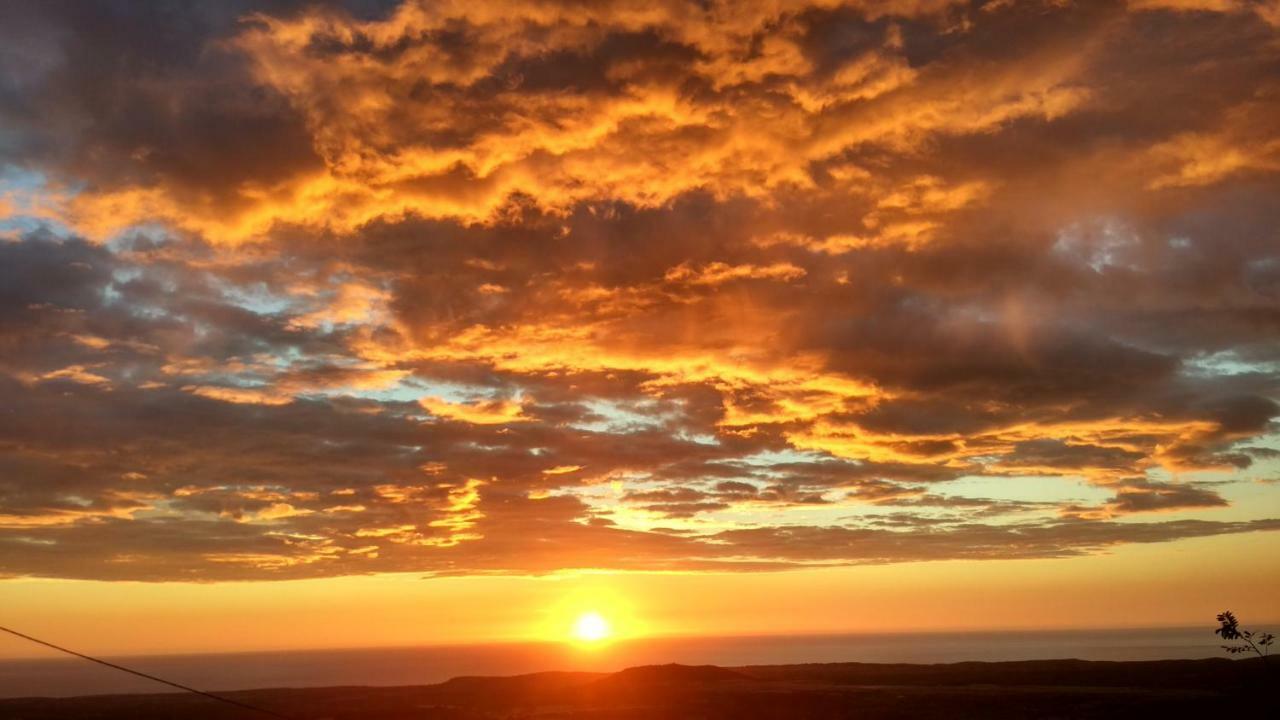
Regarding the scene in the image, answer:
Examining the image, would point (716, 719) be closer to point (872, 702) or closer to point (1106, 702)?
point (872, 702)

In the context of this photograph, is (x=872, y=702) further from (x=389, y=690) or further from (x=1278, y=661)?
(x=389, y=690)

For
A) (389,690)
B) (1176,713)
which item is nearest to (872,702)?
(1176,713)

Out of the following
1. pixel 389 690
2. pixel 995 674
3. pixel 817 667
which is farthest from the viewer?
pixel 817 667

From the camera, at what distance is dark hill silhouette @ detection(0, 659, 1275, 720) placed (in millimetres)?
84125

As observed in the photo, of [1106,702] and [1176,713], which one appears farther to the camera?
[1106,702]

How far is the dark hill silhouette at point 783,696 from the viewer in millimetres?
84125

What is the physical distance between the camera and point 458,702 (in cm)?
11500

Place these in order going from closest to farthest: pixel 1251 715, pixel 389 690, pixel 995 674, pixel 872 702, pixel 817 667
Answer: pixel 1251 715 → pixel 872 702 → pixel 995 674 → pixel 389 690 → pixel 817 667

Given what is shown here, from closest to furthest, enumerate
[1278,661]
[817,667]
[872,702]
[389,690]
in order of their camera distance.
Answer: [872,702] < [1278,661] < [389,690] < [817,667]

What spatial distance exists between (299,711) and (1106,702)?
90.1 metres

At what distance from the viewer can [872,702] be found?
91.2 meters

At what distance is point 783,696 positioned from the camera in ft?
318

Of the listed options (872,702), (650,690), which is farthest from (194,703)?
(872,702)

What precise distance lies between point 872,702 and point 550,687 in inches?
1921
